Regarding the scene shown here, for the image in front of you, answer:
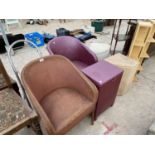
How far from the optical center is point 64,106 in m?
1.35

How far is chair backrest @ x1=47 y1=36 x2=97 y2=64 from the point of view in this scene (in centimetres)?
191

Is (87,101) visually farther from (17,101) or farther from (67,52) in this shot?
(67,52)

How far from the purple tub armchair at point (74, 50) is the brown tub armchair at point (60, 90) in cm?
49

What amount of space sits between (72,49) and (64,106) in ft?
3.28

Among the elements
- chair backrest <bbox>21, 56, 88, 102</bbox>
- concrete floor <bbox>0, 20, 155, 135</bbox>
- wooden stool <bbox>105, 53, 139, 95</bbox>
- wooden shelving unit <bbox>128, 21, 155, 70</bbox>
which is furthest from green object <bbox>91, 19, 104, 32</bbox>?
chair backrest <bbox>21, 56, 88, 102</bbox>

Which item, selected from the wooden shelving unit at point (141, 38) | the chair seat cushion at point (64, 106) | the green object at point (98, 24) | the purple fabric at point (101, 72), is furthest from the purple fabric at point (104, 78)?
the green object at point (98, 24)

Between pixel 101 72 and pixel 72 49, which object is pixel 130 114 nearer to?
pixel 101 72

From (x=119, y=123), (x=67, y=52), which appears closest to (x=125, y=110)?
(x=119, y=123)

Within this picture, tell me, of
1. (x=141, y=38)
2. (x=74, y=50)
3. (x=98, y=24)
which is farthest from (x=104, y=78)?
(x=98, y=24)

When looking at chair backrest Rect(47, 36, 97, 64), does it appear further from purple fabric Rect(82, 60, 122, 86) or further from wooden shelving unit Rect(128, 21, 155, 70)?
wooden shelving unit Rect(128, 21, 155, 70)

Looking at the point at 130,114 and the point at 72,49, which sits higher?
the point at 72,49

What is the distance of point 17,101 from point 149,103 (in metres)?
1.71

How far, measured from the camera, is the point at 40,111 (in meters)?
1.03

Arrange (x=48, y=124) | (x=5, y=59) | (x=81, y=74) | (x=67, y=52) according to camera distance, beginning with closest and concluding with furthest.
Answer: (x=48, y=124) → (x=81, y=74) → (x=67, y=52) → (x=5, y=59)
